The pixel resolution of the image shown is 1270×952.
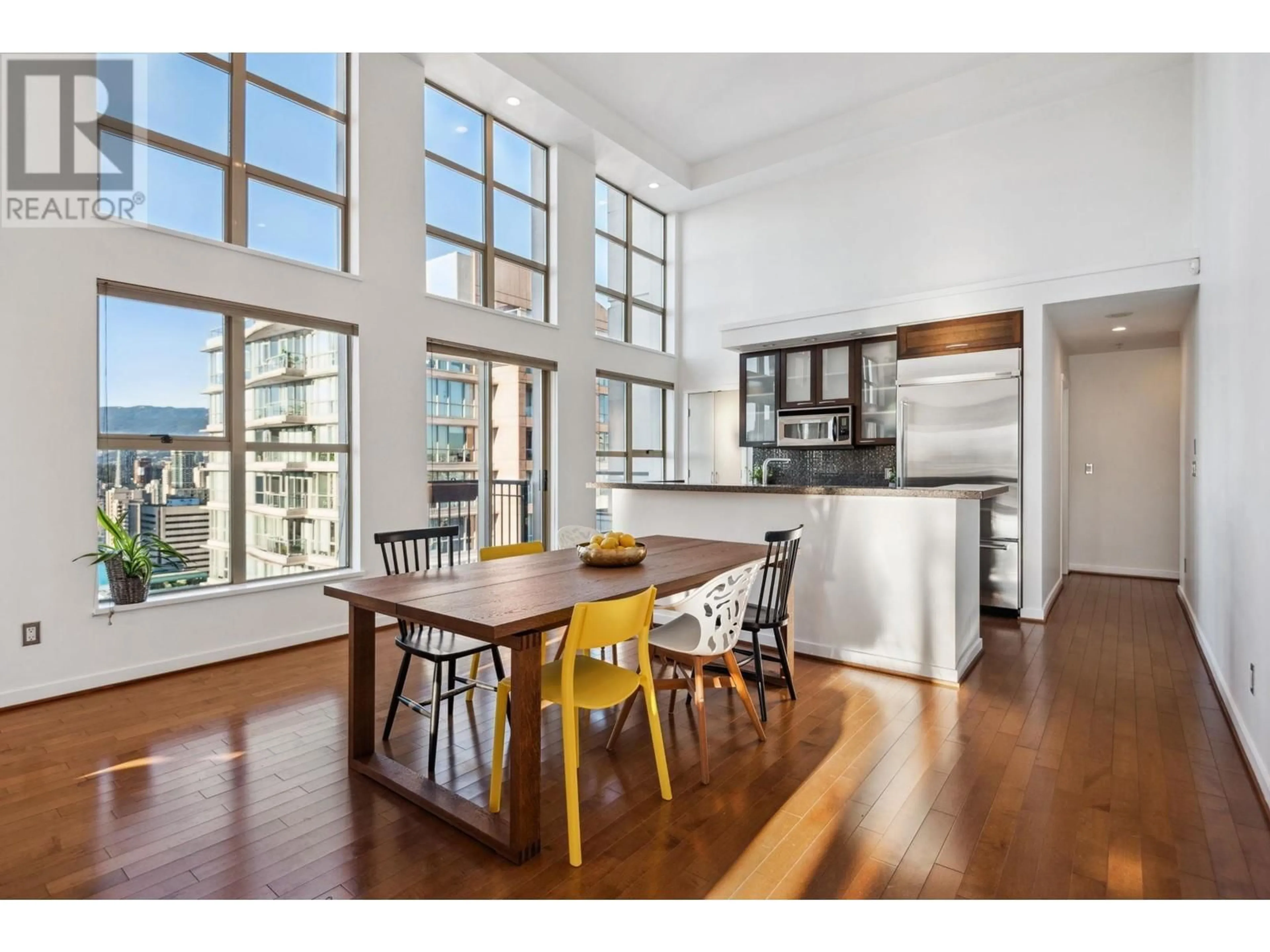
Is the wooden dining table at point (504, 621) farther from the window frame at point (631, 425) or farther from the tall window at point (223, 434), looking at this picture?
the window frame at point (631, 425)

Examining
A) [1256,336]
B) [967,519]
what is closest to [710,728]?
[967,519]

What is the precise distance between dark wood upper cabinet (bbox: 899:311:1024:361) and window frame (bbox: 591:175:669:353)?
9.73 feet

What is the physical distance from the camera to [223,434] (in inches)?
160

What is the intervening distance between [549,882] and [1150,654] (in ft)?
13.5

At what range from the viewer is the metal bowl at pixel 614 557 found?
9.55 ft

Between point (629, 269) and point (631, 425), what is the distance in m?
1.81

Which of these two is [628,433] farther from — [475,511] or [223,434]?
[223,434]

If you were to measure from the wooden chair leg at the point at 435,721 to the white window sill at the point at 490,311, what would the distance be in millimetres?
3498

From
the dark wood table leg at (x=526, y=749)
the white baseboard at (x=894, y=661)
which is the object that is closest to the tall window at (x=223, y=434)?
the dark wood table leg at (x=526, y=749)

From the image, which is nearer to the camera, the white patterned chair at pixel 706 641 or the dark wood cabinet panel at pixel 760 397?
the white patterned chair at pixel 706 641

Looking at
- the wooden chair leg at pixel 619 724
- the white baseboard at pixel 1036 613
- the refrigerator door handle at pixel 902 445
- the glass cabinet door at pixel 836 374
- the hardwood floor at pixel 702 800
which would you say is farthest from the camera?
the glass cabinet door at pixel 836 374

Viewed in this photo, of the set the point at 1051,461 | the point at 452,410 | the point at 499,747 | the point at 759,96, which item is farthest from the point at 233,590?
the point at 1051,461

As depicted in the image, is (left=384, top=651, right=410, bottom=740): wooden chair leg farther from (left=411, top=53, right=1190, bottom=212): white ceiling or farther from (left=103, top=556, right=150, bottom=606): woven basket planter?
(left=411, top=53, right=1190, bottom=212): white ceiling
